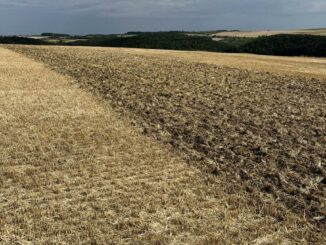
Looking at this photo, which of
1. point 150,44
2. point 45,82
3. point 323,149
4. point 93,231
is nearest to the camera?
point 93,231

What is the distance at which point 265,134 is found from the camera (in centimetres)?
1485

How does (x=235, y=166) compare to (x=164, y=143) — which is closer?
(x=235, y=166)

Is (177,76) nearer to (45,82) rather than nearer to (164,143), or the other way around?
(45,82)

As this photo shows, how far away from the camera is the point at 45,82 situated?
27.4m

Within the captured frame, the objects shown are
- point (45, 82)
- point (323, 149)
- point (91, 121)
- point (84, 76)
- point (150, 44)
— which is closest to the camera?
point (323, 149)

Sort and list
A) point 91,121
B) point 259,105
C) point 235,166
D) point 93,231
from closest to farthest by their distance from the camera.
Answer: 1. point 93,231
2. point 235,166
3. point 91,121
4. point 259,105

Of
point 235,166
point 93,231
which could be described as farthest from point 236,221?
point 235,166

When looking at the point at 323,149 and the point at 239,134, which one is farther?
the point at 239,134

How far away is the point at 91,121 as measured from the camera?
16.4 m

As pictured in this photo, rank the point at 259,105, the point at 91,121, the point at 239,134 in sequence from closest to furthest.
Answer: the point at 239,134 < the point at 91,121 < the point at 259,105

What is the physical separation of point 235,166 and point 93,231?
488 centimetres

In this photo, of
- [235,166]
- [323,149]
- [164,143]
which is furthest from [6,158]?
[323,149]

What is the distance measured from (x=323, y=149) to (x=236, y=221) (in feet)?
19.6

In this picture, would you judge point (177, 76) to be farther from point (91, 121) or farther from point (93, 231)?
point (93, 231)
